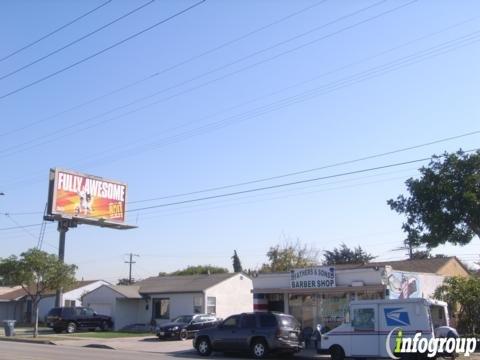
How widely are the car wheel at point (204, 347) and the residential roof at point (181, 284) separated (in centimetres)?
1838

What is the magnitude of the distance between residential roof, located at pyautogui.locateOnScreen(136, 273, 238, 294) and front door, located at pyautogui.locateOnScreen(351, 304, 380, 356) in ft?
78.6

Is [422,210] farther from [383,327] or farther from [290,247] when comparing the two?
[290,247]

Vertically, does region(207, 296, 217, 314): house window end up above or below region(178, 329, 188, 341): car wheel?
above

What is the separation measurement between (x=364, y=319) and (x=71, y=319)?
87.4 ft

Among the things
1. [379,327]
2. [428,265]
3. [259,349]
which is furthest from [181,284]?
[379,327]

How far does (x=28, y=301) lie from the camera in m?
61.0

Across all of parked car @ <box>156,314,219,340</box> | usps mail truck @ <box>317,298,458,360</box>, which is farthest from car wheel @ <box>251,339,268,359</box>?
parked car @ <box>156,314,219,340</box>

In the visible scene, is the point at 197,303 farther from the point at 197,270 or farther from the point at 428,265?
the point at 197,270

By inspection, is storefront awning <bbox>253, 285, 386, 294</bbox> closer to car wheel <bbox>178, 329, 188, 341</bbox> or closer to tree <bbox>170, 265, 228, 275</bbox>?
car wheel <bbox>178, 329, 188, 341</bbox>

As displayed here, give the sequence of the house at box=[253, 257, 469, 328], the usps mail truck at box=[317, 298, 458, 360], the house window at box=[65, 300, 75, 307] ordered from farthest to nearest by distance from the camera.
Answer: the house window at box=[65, 300, 75, 307], the house at box=[253, 257, 469, 328], the usps mail truck at box=[317, 298, 458, 360]

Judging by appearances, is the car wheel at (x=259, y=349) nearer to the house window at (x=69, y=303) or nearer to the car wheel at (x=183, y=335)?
the car wheel at (x=183, y=335)

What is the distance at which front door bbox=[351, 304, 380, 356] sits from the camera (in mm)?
20594

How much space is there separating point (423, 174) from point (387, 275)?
222 inches

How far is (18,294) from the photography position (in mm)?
61906
